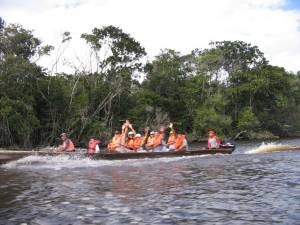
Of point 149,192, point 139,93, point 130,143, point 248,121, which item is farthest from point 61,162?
point 248,121

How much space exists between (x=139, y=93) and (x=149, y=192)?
3386 cm

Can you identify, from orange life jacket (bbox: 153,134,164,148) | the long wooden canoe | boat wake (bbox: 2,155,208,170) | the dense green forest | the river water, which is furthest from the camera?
the dense green forest

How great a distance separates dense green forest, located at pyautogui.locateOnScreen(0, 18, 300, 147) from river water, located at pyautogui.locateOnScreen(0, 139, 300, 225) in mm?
13556

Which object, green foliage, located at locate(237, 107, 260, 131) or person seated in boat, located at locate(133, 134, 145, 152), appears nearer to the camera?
person seated in boat, located at locate(133, 134, 145, 152)

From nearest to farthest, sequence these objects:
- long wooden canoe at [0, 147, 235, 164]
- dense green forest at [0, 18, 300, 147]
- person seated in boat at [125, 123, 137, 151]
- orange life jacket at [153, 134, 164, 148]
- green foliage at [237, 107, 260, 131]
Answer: long wooden canoe at [0, 147, 235, 164] < person seated in boat at [125, 123, 137, 151] < orange life jacket at [153, 134, 164, 148] < dense green forest at [0, 18, 300, 147] < green foliage at [237, 107, 260, 131]

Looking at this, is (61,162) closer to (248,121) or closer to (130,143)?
(130,143)

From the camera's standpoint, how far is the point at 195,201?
10.6 meters

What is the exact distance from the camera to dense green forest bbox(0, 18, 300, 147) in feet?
103

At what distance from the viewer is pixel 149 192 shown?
39.0 feet

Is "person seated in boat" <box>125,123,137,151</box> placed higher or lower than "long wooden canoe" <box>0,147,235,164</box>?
higher

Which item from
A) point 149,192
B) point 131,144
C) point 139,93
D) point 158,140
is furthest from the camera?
point 139,93

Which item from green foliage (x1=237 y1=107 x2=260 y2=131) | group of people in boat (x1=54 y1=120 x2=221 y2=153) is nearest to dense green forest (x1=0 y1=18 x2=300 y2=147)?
green foliage (x1=237 y1=107 x2=260 y2=131)

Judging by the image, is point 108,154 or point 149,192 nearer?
point 149,192

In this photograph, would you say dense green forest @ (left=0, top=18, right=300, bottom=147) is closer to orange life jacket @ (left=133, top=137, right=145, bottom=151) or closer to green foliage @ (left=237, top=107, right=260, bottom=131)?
green foliage @ (left=237, top=107, right=260, bottom=131)
